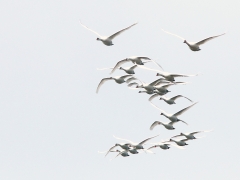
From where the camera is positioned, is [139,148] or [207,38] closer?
[207,38]

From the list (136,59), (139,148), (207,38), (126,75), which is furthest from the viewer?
(139,148)

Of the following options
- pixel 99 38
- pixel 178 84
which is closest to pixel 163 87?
pixel 178 84

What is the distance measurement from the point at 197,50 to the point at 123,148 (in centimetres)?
3474

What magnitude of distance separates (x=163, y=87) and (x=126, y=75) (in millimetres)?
5627

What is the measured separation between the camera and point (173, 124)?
5305 inches

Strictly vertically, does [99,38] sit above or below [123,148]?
above

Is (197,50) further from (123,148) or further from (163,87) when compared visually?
(123,148)

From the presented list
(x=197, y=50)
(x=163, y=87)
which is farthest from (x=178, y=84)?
(x=197, y=50)

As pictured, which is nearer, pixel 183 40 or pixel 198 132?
pixel 183 40

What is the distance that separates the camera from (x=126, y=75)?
130m

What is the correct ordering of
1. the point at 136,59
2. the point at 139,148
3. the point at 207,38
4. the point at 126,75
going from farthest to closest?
the point at 139,148 → the point at 126,75 → the point at 136,59 → the point at 207,38

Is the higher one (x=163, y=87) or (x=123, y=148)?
(x=163, y=87)

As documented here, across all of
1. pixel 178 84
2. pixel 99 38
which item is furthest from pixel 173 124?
pixel 99 38

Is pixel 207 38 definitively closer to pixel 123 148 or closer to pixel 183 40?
pixel 183 40
